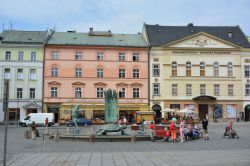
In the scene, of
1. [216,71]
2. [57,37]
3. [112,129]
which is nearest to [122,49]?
[57,37]

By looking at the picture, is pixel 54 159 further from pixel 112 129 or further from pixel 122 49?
pixel 122 49

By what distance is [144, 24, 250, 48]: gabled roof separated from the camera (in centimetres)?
5916

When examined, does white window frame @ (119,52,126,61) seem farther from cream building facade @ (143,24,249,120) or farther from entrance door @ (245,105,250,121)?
entrance door @ (245,105,250,121)

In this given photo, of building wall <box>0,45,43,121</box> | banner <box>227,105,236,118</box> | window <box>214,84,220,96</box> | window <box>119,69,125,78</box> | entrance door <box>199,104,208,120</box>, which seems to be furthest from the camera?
window <box>214,84,220,96</box>

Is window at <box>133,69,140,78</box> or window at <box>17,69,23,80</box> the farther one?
window at <box>133,69,140,78</box>

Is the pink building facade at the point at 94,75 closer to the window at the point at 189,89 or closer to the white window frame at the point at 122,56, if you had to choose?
the white window frame at the point at 122,56

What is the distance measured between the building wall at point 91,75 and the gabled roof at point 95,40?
898 mm

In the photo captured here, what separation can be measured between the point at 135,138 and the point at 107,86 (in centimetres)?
3229

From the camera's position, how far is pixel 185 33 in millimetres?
61281

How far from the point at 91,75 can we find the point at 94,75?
0.44m

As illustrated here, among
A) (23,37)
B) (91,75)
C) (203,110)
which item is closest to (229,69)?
(203,110)

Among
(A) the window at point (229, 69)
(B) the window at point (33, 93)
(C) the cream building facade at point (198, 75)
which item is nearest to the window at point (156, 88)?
(C) the cream building facade at point (198, 75)

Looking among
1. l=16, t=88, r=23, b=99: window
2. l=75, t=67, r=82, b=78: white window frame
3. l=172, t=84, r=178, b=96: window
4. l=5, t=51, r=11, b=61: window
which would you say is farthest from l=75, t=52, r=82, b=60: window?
l=172, t=84, r=178, b=96: window

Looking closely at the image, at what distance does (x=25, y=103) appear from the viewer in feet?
181
